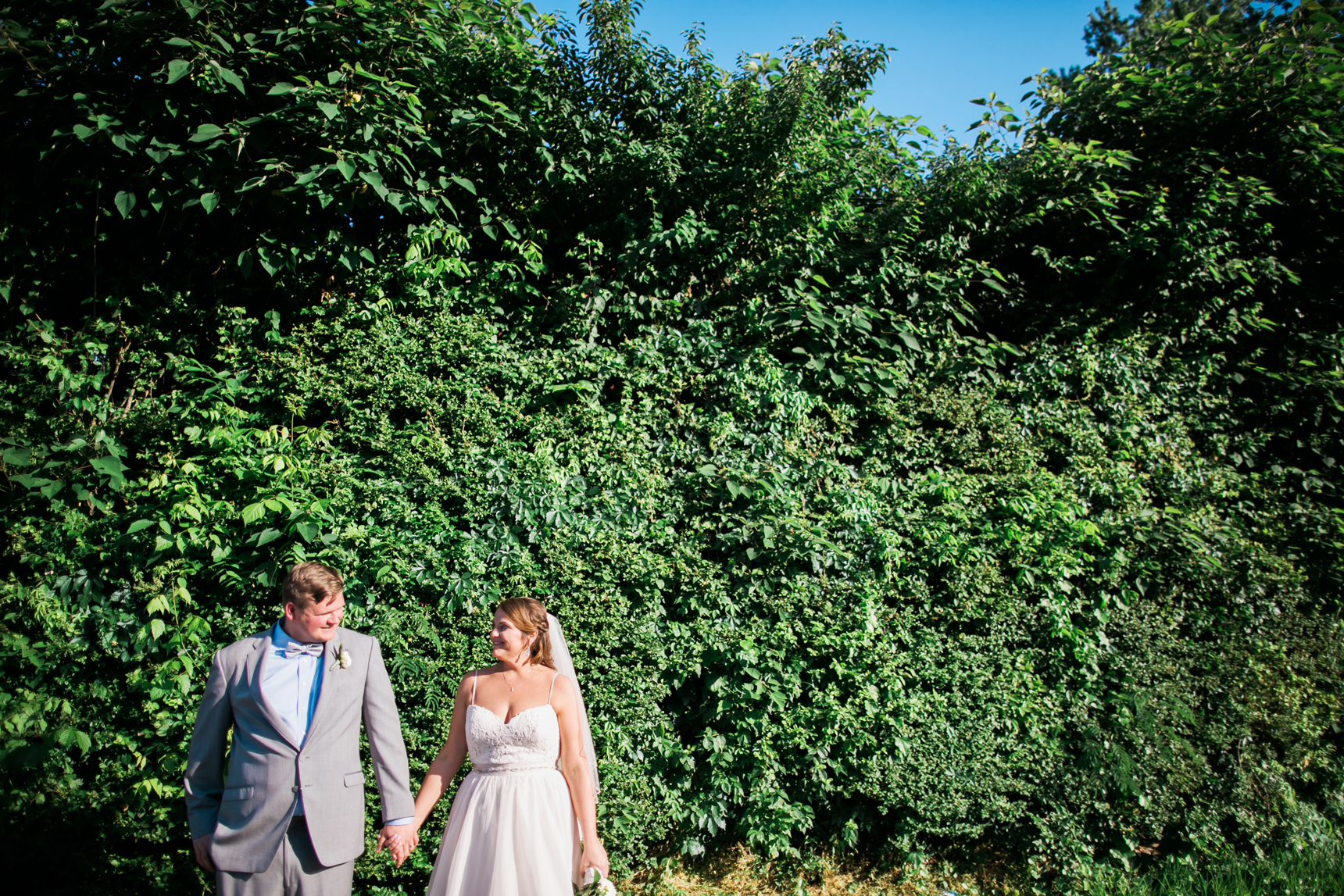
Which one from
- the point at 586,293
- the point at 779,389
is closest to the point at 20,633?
the point at 586,293

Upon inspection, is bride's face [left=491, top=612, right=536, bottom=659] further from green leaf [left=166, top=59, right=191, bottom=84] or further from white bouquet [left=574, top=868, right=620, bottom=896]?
green leaf [left=166, top=59, right=191, bottom=84]

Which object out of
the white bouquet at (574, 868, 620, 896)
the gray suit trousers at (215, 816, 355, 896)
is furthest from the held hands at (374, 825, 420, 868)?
the white bouquet at (574, 868, 620, 896)

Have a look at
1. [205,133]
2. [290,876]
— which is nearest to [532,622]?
[290,876]

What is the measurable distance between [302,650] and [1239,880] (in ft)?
19.7

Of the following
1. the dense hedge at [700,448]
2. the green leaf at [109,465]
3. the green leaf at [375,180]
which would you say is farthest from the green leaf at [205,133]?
the green leaf at [109,465]

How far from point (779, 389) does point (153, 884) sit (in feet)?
15.2

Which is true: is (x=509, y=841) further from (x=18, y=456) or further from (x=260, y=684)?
(x=18, y=456)

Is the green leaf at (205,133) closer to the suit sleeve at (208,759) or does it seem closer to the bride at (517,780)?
the suit sleeve at (208,759)

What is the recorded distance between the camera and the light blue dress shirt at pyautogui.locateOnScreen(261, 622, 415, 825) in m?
3.02

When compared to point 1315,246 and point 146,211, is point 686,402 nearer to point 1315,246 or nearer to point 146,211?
point 146,211

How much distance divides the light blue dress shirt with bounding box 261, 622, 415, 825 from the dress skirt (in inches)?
11.4

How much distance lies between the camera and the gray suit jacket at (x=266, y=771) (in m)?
2.92

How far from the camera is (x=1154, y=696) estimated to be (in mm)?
5391

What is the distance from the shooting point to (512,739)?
3.38 m
